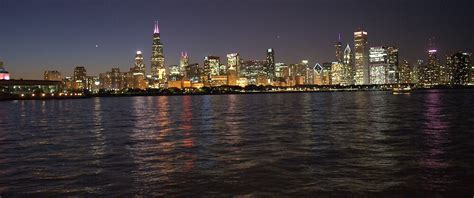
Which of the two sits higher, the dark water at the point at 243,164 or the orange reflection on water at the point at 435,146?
the dark water at the point at 243,164

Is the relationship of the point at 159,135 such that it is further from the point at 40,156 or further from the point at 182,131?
the point at 40,156

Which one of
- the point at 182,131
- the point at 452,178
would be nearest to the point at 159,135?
the point at 182,131

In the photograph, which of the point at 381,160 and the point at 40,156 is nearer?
the point at 381,160

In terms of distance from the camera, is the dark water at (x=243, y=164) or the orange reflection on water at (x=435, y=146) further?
the orange reflection on water at (x=435, y=146)

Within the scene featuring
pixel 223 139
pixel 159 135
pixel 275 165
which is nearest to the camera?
pixel 275 165

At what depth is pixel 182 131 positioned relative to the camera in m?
38.8

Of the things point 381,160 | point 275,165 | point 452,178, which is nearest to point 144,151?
point 275,165

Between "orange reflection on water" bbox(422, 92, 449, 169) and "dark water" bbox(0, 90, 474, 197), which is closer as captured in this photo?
"dark water" bbox(0, 90, 474, 197)

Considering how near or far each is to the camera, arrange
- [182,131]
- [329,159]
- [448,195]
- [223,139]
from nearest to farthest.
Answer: [448,195] → [329,159] → [223,139] → [182,131]

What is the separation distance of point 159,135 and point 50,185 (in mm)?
18418

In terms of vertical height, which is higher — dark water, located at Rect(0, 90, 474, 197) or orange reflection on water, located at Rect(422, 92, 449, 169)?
dark water, located at Rect(0, 90, 474, 197)

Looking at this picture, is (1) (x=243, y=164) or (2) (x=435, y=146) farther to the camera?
(2) (x=435, y=146)

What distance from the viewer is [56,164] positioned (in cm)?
2191

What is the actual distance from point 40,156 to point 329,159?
48.2 feet
